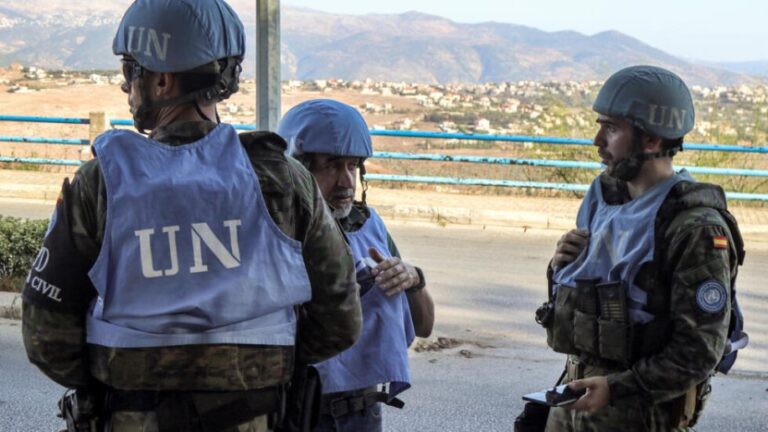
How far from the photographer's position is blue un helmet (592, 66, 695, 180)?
106 inches

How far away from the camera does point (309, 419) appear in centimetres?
230

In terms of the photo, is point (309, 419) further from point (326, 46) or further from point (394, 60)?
point (326, 46)

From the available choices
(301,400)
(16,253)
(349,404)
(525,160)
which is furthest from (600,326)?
(525,160)

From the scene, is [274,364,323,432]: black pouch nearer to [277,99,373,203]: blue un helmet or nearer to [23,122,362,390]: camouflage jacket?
Result: [23,122,362,390]: camouflage jacket

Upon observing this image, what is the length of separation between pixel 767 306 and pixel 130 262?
7996 mm

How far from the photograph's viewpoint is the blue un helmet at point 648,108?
2688 mm

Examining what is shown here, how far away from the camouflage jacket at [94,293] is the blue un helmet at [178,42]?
0.36 feet

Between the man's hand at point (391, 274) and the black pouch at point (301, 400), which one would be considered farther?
the man's hand at point (391, 274)

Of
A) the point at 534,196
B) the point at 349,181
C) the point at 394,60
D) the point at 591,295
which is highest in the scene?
the point at 349,181

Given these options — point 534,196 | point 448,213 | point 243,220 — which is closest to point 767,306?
point 448,213

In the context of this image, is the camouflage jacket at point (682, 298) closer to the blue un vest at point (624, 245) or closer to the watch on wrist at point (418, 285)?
the blue un vest at point (624, 245)

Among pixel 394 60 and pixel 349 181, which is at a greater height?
pixel 349 181

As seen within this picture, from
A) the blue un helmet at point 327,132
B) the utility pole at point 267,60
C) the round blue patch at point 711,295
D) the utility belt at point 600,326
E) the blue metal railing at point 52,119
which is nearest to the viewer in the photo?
the round blue patch at point 711,295

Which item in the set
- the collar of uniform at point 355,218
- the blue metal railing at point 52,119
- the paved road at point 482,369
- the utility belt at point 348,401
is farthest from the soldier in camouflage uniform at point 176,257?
the blue metal railing at point 52,119
